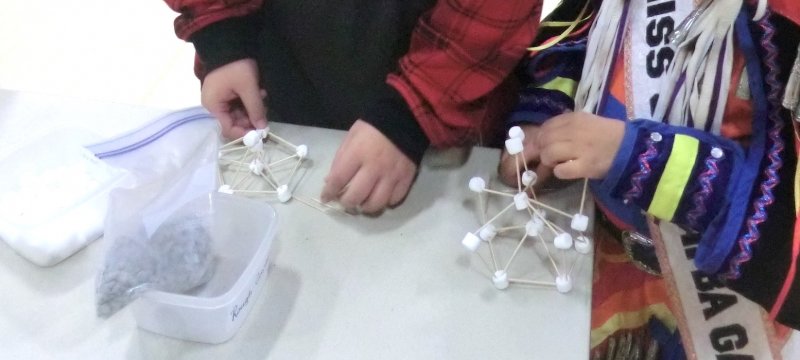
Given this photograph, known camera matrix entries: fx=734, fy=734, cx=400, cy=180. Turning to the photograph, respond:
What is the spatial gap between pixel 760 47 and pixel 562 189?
0.65ft

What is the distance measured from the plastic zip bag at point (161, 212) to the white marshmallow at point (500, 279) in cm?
23

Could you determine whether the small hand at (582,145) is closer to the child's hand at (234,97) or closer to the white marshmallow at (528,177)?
the white marshmallow at (528,177)

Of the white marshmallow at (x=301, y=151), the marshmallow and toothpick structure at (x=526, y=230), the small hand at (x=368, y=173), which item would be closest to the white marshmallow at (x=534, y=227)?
the marshmallow and toothpick structure at (x=526, y=230)

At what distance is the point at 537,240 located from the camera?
625 mm

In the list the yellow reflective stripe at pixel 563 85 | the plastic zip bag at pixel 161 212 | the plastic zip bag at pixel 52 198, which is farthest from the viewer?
the yellow reflective stripe at pixel 563 85

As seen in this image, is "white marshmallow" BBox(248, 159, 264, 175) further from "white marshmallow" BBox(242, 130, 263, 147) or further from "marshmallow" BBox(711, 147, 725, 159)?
"marshmallow" BBox(711, 147, 725, 159)

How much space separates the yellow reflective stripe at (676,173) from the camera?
0.58 meters

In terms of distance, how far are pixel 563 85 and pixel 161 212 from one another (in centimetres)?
41

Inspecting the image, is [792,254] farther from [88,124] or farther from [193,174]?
[88,124]

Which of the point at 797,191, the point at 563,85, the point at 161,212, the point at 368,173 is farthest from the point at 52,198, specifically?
the point at 797,191

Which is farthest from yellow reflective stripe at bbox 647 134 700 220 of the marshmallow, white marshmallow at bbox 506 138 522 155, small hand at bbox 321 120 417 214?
small hand at bbox 321 120 417 214

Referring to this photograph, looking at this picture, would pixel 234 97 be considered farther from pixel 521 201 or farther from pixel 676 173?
pixel 676 173

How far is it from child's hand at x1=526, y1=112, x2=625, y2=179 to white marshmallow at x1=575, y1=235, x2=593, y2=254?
53 mm

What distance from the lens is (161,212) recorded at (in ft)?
1.90
